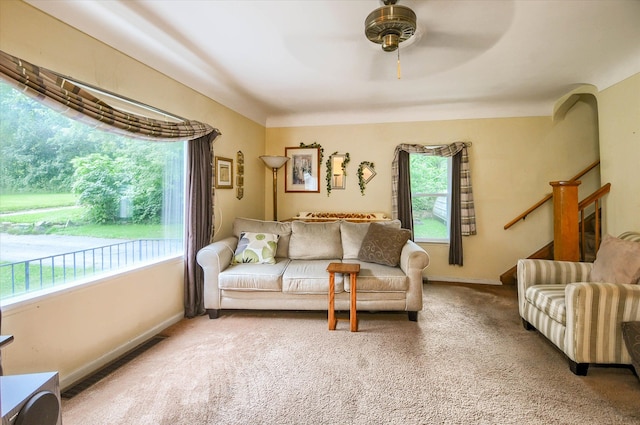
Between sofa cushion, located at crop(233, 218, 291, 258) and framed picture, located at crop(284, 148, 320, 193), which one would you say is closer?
sofa cushion, located at crop(233, 218, 291, 258)

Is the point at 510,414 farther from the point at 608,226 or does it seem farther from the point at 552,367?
the point at 608,226

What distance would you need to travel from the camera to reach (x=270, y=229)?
3736 mm

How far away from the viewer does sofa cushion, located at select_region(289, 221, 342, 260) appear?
3590 millimetres

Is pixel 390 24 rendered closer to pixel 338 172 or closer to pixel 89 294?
pixel 89 294

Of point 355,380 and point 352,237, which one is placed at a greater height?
point 352,237

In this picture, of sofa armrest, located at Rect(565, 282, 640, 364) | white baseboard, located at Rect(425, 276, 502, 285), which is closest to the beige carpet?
sofa armrest, located at Rect(565, 282, 640, 364)

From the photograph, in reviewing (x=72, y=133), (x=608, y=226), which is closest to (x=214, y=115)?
(x=72, y=133)

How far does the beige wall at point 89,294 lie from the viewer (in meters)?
1.74

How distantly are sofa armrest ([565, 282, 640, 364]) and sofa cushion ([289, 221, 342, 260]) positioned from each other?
2154 millimetres

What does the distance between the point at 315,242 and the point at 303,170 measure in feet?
5.11

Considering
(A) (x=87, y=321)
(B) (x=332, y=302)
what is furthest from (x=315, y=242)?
(A) (x=87, y=321)

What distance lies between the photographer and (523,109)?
13.7 ft

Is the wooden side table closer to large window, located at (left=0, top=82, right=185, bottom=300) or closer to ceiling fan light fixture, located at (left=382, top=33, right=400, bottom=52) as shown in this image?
large window, located at (left=0, top=82, right=185, bottom=300)

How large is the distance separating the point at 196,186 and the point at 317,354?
1.97 m
